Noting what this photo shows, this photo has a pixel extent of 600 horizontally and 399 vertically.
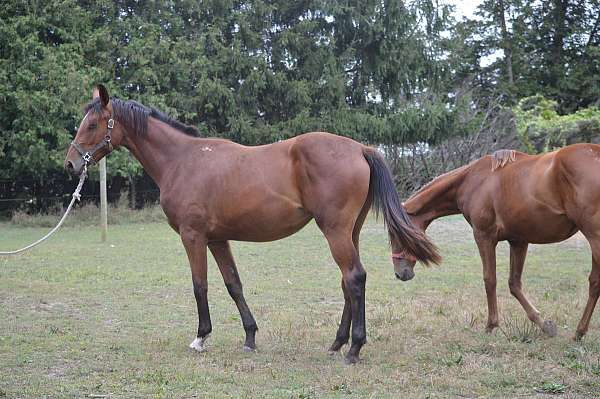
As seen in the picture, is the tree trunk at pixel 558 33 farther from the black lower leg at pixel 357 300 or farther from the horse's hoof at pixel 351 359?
the horse's hoof at pixel 351 359

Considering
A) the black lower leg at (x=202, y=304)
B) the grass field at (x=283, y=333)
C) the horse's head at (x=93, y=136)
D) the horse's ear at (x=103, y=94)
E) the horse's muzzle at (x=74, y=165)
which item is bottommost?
the grass field at (x=283, y=333)

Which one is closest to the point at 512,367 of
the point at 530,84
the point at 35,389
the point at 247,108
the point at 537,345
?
the point at 537,345

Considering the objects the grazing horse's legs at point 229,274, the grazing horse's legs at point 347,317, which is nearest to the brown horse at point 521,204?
the grazing horse's legs at point 347,317

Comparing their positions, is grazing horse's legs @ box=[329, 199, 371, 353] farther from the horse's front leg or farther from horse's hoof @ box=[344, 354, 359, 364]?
the horse's front leg

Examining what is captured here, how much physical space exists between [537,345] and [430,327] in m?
1.14

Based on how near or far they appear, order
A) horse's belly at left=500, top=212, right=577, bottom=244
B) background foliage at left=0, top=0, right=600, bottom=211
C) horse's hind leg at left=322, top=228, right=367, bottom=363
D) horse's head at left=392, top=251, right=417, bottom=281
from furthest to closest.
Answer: background foliage at left=0, top=0, right=600, bottom=211 < horse's head at left=392, top=251, right=417, bottom=281 < horse's belly at left=500, top=212, right=577, bottom=244 < horse's hind leg at left=322, top=228, right=367, bottom=363

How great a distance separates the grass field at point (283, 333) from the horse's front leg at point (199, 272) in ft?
0.54

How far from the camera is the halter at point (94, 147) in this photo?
625cm

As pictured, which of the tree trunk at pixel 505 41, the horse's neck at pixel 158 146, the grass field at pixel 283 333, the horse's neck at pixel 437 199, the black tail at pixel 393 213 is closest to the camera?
the grass field at pixel 283 333

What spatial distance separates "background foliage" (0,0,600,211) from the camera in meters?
19.5

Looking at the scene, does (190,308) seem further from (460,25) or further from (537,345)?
(460,25)

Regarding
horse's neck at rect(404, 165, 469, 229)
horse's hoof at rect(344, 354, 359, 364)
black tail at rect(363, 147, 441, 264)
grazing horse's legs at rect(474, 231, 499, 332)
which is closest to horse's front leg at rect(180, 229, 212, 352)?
A: horse's hoof at rect(344, 354, 359, 364)

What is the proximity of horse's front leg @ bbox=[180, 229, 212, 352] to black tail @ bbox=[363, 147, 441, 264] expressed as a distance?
159 cm

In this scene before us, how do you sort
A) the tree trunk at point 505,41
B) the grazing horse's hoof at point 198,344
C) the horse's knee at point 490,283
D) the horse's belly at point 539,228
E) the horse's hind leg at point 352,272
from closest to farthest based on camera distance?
the horse's hind leg at point 352,272, the grazing horse's hoof at point 198,344, the horse's belly at point 539,228, the horse's knee at point 490,283, the tree trunk at point 505,41
